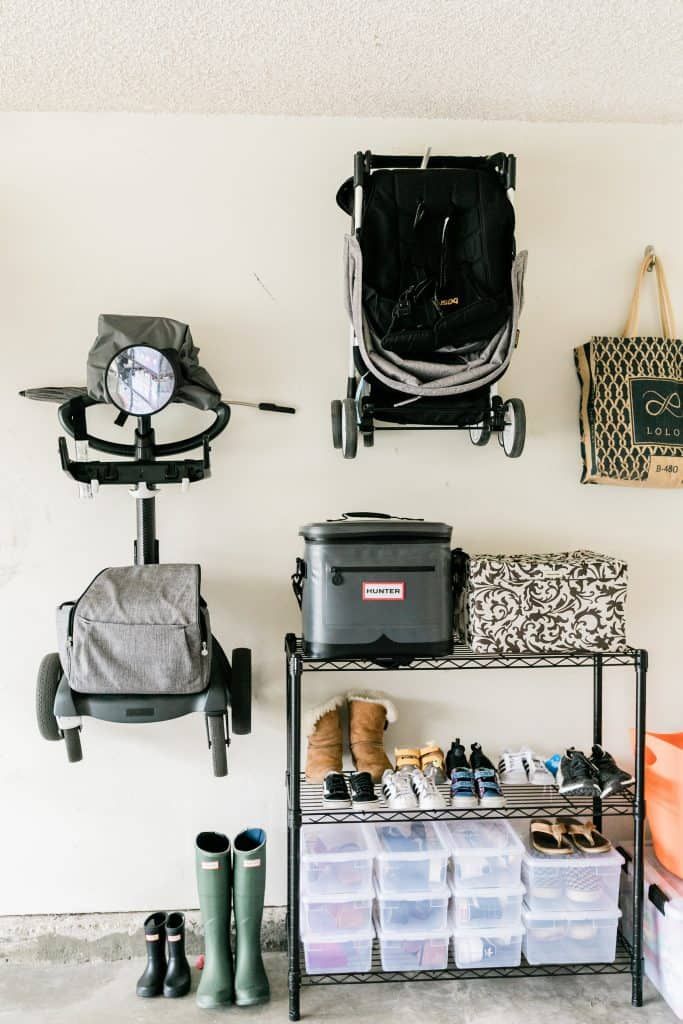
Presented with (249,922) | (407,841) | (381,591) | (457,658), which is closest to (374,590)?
(381,591)

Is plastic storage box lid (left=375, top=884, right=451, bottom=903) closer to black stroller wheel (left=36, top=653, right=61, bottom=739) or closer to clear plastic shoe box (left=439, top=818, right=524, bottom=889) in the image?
clear plastic shoe box (left=439, top=818, right=524, bottom=889)

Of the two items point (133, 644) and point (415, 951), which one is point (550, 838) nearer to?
point (415, 951)

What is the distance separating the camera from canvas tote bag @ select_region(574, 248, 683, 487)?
236cm

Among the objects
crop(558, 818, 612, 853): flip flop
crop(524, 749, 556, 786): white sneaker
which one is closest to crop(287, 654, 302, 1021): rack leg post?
crop(524, 749, 556, 786): white sneaker

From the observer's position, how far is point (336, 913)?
7.08 feet

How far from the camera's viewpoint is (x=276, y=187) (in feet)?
7.95

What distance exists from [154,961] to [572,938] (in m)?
1.20

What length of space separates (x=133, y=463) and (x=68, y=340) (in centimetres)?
55

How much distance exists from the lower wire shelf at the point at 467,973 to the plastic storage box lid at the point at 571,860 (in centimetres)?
27

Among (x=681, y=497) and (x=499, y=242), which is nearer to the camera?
(x=499, y=242)

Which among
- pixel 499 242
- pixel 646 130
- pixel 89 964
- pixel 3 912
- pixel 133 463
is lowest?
pixel 89 964

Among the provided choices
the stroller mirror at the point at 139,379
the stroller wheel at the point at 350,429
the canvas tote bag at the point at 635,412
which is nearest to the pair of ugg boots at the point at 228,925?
the stroller wheel at the point at 350,429

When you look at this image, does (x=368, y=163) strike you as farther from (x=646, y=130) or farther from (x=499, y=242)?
(x=646, y=130)

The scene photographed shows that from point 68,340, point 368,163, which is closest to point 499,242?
point 368,163
